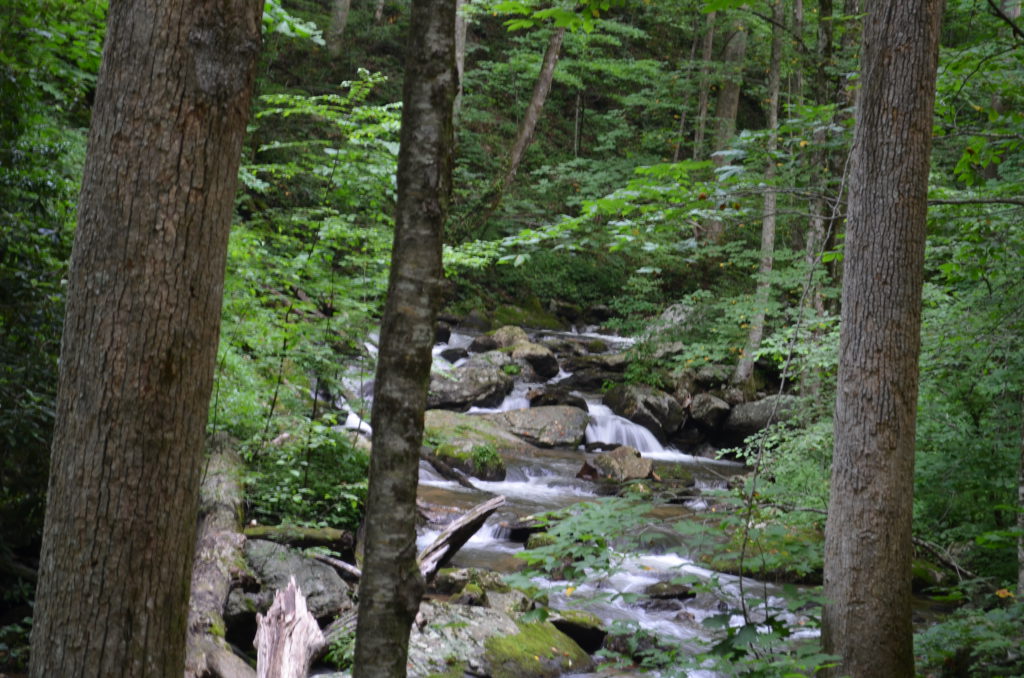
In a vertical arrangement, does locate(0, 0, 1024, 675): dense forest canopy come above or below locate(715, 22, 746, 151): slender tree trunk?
below

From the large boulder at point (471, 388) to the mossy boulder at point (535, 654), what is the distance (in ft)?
28.3

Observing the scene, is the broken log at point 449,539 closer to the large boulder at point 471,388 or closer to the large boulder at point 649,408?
the large boulder at point 471,388

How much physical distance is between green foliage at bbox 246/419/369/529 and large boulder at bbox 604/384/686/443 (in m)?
8.95

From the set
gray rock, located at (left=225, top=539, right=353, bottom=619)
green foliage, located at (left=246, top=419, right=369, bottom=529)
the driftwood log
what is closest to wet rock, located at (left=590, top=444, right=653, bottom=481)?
green foliage, located at (left=246, top=419, right=369, bottom=529)

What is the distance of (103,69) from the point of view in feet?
6.60

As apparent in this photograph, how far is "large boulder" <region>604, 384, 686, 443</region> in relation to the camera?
1545 cm

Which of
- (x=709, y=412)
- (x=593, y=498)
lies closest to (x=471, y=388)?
(x=593, y=498)

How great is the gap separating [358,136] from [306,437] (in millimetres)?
2840

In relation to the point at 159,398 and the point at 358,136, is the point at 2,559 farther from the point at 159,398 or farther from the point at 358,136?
the point at 358,136

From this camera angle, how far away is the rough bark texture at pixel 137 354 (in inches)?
74.9

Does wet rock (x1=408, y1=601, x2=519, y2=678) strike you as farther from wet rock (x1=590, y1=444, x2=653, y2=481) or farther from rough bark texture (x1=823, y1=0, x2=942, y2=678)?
wet rock (x1=590, y1=444, x2=653, y2=481)

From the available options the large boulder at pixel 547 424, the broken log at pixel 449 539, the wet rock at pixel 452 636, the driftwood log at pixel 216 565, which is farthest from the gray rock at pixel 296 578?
the large boulder at pixel 547 424

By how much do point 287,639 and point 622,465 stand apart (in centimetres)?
879

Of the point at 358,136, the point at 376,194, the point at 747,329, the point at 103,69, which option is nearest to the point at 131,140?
the point at 103,69
